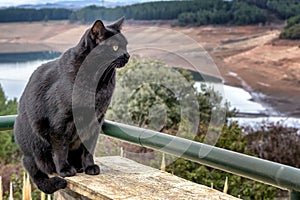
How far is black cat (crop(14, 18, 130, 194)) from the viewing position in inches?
61.0

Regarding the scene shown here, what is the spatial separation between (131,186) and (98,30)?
17.6 inches

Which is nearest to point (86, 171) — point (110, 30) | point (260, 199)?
point (110, 30)

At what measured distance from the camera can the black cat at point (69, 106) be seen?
61.0 inches

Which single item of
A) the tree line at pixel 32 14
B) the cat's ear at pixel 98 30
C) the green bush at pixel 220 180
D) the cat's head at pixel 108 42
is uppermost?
the cat's ear at pixel 98 30

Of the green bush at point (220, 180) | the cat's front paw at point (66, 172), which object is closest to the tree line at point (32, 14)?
the green bush at point (220, 180)

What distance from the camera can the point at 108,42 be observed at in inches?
61.1

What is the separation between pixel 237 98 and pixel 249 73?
963 mm

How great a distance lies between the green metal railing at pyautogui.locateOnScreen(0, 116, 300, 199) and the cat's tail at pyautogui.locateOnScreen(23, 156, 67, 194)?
253mm

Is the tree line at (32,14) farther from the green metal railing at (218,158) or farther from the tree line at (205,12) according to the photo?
the green metal railing at (218,158)

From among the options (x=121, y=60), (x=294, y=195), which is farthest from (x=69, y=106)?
(x=294, y=195)

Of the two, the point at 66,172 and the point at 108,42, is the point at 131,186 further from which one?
the point at 108,42

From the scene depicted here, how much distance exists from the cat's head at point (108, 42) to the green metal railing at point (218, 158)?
0.81 ft

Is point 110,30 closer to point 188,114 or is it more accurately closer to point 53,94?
point 53,94

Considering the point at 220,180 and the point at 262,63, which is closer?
the point at 220,180
